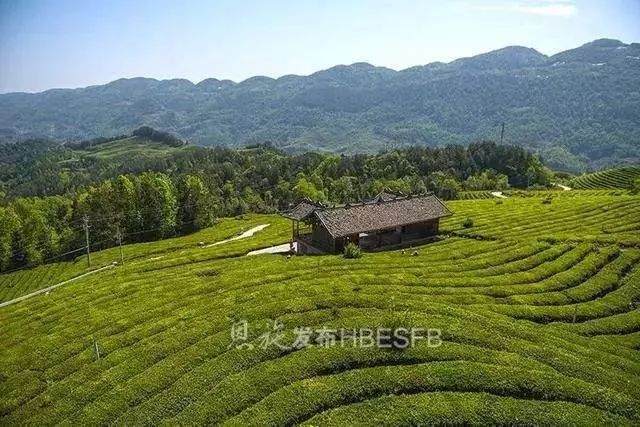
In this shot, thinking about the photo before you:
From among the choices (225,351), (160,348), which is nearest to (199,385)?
(225,351)

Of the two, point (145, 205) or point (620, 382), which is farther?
point (145, 205)

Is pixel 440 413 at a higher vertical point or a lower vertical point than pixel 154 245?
higher

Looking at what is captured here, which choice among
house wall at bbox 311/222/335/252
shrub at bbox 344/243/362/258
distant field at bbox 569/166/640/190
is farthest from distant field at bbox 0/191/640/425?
distant field at bbox 569/166/640/190

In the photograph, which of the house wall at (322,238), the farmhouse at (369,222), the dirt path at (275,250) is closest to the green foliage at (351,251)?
the farmhouse at (369,222)

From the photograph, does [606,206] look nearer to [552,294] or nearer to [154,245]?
[552,294]

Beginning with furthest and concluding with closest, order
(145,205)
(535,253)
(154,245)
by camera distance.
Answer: (145,205) → (154,245) → (535,253)

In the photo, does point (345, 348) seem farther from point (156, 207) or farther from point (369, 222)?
point (156, 207)

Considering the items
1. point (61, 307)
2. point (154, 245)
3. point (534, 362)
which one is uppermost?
point (534, 362)
